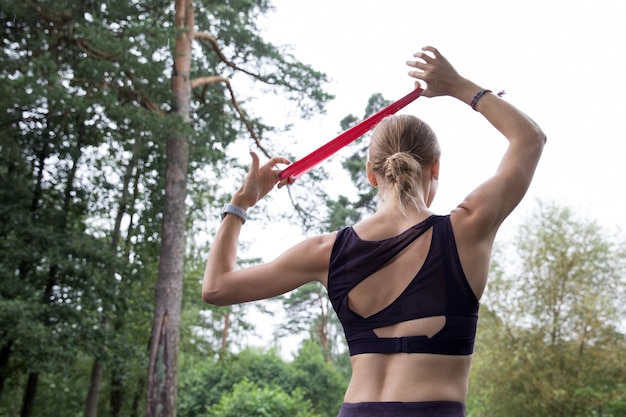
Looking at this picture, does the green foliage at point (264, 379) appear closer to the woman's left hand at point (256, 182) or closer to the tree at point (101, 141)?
the tree at point (101, 141)

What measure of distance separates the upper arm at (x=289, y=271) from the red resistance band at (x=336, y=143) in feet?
0.97

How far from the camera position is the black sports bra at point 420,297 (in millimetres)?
1127

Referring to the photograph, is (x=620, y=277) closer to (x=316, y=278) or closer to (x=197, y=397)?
(x=197, y=397)

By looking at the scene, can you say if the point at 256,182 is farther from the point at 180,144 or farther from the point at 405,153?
the point at 180,144

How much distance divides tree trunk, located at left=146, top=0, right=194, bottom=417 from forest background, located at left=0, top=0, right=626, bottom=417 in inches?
1.0

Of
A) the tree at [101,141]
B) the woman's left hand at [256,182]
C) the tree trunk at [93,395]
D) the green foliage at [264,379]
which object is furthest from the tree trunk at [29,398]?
the woman's left hand at [256,182]

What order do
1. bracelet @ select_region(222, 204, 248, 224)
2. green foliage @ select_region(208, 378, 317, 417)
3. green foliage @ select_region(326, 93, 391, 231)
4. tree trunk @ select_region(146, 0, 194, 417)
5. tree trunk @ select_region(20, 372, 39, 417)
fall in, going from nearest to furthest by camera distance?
1. bracelet @ select_region(222, 204, 248, 224)
2. tree trunk @ select_region(146, 0, 194, 417)
3. tree trunk @ select_region(20, 372, 39, 417)
4. green foliage @ select_region(208, 378, 317, 417)
5. green foliage @ select_region(326, 93, 391, 231)

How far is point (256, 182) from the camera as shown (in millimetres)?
1498

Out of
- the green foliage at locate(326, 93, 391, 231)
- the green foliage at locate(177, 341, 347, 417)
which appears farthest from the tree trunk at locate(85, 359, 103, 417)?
the green foliage at locate(326, 93, 391, 231)

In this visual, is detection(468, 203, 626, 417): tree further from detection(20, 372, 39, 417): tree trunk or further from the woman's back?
the woman's back

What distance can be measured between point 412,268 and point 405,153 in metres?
0.22

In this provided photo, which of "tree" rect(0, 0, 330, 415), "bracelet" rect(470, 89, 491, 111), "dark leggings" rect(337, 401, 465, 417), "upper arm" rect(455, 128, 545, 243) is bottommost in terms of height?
"dark leggings" rect(337, 401, 465, 417)

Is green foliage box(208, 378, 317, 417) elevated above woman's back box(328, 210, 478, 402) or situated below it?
above

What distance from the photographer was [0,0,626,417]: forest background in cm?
909
